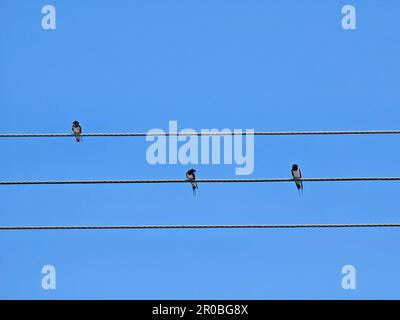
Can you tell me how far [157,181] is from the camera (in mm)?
12828

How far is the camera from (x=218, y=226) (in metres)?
12.6

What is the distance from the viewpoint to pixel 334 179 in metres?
12.9
